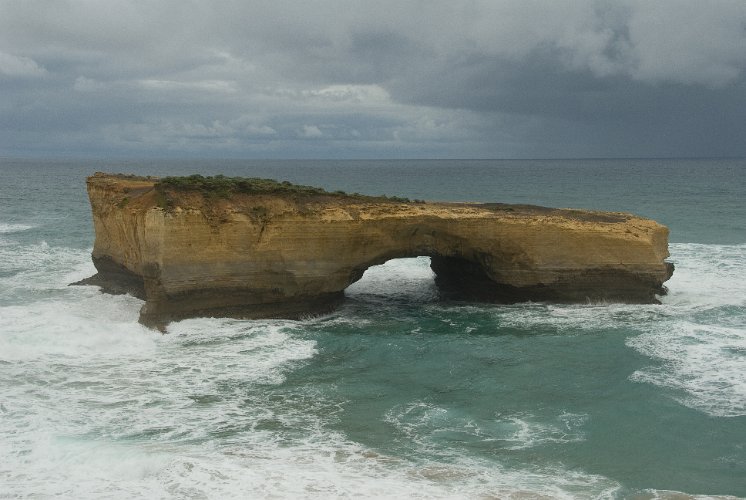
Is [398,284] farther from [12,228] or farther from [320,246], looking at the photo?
[12,228]

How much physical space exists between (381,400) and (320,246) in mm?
7446

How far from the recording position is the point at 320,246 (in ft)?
73.2

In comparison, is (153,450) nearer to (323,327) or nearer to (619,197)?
(323,327)

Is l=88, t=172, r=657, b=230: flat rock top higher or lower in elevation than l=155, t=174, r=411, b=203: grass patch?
lower

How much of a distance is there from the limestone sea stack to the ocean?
2.67 feet

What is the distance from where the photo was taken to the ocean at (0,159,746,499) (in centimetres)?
1240

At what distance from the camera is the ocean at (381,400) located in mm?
12398

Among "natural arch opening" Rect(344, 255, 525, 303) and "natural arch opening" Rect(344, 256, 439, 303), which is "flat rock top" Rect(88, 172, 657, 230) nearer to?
"natural arch opening" Rect(344, 255, 525, 303)

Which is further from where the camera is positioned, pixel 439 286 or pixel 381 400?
pixel 439 286

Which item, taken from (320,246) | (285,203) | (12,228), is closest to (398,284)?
(320,246)

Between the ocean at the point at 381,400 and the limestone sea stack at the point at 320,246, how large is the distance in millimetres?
814

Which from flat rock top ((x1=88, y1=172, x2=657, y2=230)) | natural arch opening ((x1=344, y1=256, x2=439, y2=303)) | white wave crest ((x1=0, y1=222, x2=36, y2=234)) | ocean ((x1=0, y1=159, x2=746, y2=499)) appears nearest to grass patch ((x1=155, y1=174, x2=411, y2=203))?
flat rock top ((x1=88, y1=172, x2=657, y2=230))

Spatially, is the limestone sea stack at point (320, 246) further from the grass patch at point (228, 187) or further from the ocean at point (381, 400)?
the ocean at point (381, 400)

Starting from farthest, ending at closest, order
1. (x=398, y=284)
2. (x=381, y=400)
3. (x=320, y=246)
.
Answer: (x=398, y=284), (x=320, y=246), (x=381, y=400)
